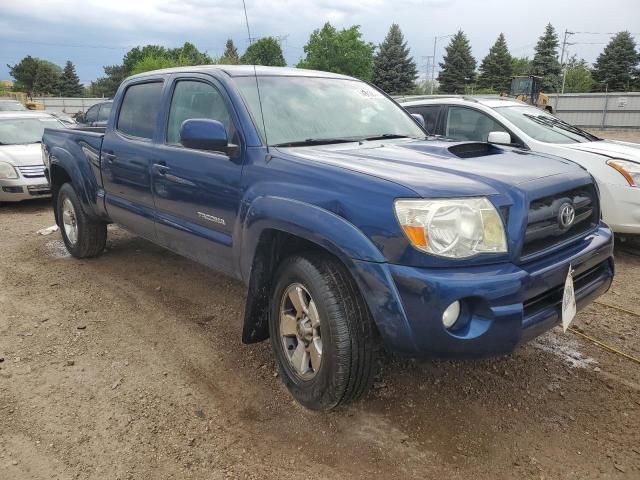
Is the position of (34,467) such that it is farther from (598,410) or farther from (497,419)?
(598,410)

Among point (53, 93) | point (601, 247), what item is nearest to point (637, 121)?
A: point (601, 247)

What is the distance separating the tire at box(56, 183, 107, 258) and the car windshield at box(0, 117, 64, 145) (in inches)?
184

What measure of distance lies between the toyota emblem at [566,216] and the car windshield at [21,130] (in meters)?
9.54

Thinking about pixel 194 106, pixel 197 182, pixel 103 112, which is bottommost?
pixel 103 112

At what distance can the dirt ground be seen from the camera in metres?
2.49

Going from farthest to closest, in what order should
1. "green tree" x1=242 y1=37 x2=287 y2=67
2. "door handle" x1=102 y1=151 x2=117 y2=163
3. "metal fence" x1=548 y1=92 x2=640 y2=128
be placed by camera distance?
1. "green tree" x1=242 y1=37 x2=287 y2=67
2. "metal fence" x1=548 y1=92 x2=640 y2=128
3. "door handle" x1=102 y1=151 x2=117 y2=163

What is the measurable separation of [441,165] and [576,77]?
84.3 metres

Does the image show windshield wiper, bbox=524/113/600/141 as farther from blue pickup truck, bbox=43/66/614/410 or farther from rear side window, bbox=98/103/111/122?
rear side window, bbox=98/103/111/122

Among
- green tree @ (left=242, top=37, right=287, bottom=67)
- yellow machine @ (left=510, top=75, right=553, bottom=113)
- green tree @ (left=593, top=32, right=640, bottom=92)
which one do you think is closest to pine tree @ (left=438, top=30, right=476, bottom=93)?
green tree @ (left=593, top=32, right=640, bottom=92)

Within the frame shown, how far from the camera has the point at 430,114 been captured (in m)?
7.08

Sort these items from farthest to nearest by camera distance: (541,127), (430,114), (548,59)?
(548,59)
(430,114)
(541,127)

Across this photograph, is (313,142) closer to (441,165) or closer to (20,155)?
(441,165)

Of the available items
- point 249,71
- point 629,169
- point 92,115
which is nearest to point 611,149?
point 629,169

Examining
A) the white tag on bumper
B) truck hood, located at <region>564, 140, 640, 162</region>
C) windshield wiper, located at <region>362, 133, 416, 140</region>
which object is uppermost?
windshield wiper, located at <region>362, 133, 416, 140</region>
